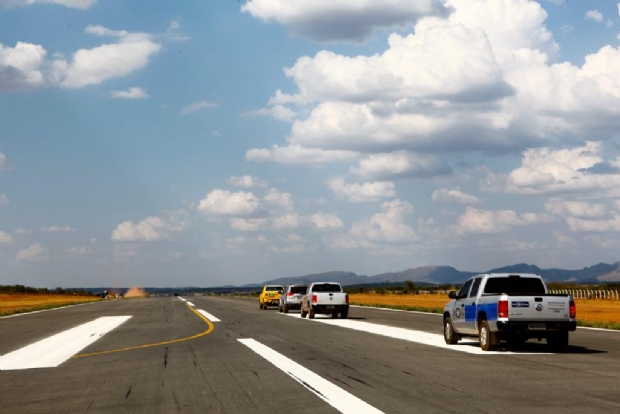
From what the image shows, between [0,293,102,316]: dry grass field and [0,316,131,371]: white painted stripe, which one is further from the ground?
[0,293,102,316]: dry grass field

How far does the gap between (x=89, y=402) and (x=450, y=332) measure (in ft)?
40.4

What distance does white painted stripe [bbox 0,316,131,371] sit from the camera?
692 inches

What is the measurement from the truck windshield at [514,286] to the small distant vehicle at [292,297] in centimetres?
2553

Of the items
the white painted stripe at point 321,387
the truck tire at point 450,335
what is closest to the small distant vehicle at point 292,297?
the truck tire at point 450,335

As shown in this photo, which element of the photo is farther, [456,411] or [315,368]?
[315,368]

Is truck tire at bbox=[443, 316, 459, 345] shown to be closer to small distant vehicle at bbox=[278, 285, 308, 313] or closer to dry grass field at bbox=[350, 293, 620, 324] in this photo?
dry grass field at bbox=[350, 293, 620, 324]

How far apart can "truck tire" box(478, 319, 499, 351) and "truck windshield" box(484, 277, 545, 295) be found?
0.91 m

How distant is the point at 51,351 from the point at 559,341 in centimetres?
1269

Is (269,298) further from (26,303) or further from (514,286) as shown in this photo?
(26,303)

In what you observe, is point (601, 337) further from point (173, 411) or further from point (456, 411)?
point (173, 411)

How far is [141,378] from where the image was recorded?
14273 millimetres

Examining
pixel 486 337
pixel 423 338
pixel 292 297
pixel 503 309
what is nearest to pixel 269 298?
pixel 292 297

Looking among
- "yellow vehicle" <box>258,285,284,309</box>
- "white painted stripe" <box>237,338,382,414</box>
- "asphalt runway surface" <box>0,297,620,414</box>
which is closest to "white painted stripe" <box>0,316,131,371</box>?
"asphalt runway surface" <box>0,297,620,414</box>

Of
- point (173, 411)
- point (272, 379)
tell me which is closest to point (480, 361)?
point (272, 379)
